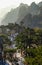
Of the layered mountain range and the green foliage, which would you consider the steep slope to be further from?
the green foliage

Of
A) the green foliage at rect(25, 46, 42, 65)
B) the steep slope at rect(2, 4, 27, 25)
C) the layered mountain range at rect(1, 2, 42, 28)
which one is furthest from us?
the steep slope at rect(2, 4, 27, 25)

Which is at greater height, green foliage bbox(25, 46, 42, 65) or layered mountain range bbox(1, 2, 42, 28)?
layered mountain range bbox(1, 2, 42, 28)

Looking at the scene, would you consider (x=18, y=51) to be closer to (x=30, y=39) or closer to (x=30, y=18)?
(x=30, y=39)

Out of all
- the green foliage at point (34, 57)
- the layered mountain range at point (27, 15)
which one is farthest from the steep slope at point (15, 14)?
the green foliage at point (34, 57)

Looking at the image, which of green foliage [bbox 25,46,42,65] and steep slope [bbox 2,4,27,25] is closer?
green foliage [bbox 25,46,42,65]

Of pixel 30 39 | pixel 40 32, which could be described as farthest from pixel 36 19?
pixel 30 39

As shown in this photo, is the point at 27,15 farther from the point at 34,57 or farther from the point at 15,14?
the point at 34,57

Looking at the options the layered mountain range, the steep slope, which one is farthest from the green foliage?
the steep slope

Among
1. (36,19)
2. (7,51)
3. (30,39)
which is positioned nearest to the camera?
(7,51)
